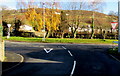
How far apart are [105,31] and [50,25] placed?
14.6 m

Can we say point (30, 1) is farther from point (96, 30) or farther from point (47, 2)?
point (96, 30)

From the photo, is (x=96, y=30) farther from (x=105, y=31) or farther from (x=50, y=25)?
(x=50, y=25)

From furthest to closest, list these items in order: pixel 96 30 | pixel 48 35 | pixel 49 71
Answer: pixel 96 30
pixel 48 35
pixel 49 71

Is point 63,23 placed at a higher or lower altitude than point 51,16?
lower

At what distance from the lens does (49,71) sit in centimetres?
866

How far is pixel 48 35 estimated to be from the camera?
3594 cm

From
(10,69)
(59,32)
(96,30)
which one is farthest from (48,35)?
(10,69)

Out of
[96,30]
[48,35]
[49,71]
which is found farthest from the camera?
[96,30]

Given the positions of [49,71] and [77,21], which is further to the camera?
[77,21]

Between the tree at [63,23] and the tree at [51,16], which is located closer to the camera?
the tree at [51,16]

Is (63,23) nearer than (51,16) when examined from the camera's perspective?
No

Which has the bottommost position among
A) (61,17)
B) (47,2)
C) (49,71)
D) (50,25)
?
(49,71)

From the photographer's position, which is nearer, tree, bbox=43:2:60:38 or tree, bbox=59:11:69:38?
tree, bbox=43:2:60:38

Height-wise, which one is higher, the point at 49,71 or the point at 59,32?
the point at 59,32
